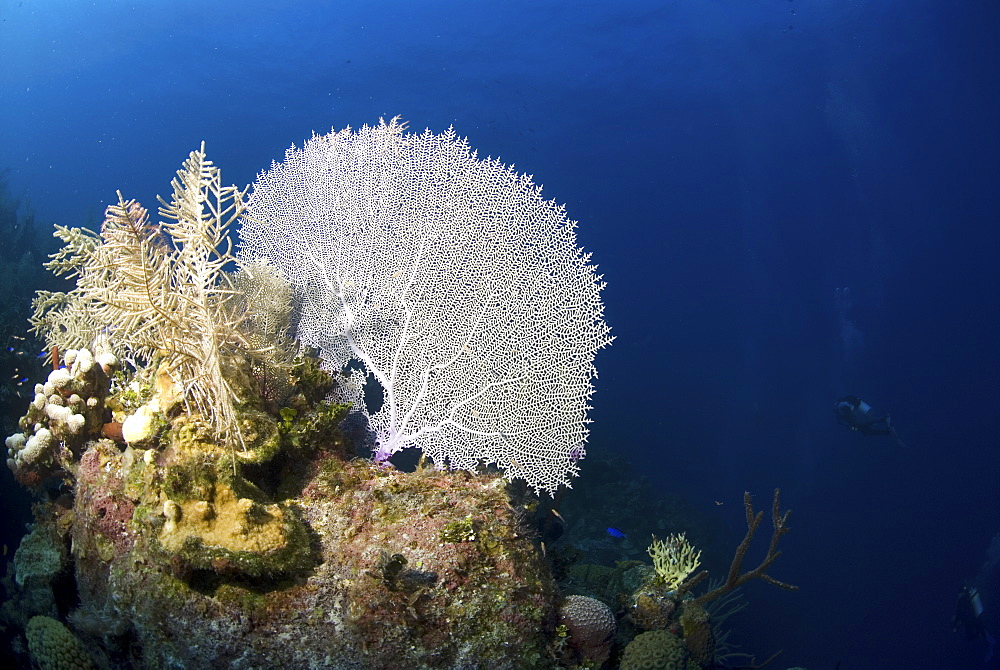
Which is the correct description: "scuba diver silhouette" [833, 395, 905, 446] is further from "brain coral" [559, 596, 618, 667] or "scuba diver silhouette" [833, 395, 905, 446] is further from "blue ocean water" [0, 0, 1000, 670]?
"brain coral" [559, 596, 618, 667]

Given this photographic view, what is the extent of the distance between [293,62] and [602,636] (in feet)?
159

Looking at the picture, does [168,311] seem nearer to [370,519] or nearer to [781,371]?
[370,519]

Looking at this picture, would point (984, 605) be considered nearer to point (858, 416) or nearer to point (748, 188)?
point (858, 416)

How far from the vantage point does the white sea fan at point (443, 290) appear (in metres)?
4.47

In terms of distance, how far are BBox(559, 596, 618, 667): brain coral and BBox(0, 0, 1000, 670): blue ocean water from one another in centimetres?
1900

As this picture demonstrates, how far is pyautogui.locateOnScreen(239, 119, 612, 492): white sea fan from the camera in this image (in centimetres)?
447

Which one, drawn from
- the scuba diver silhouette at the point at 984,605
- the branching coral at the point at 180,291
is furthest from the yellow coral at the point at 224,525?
the scuba diver silhouette at the point at 984,605

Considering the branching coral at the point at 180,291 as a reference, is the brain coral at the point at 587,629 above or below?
below

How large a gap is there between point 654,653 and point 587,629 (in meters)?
0.83

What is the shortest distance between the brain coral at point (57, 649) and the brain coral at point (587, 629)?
325 cm

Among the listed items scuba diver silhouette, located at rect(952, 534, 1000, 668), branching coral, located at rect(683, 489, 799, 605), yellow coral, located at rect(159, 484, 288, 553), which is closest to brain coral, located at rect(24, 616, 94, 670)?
yellow coral, located at rect(159, 484, 288, 553)

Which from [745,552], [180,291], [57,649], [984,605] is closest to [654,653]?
[745,552]

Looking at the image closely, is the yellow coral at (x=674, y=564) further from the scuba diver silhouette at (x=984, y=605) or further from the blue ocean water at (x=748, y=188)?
the scuba diver silhouette at (x=984, y=605)

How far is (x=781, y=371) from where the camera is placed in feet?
170
